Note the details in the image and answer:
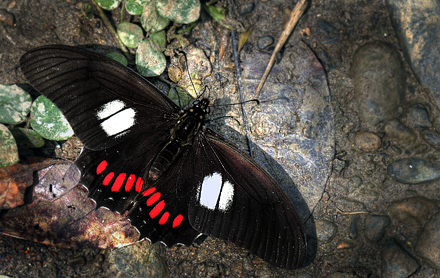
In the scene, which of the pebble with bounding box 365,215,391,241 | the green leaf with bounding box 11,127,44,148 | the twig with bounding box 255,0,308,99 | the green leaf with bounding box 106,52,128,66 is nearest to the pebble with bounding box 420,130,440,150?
the pebble with bounding box 365,215,391,241

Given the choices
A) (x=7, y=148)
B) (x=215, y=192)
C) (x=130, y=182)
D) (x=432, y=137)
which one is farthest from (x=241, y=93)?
(x=7, y=148)

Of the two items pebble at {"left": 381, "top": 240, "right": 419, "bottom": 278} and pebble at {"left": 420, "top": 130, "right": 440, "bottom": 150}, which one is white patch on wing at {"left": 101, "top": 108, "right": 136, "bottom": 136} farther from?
pebble at {"left": 420, "top": 130, "right": 440, "bottom": 150}

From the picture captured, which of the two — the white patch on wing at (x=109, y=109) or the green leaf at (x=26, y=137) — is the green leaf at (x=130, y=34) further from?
the green leaf at (x=26, y=137)

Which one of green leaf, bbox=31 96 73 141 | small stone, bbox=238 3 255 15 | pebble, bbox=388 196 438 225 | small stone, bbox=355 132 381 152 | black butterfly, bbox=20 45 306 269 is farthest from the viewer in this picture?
small stone, bbox=238 3 255 15

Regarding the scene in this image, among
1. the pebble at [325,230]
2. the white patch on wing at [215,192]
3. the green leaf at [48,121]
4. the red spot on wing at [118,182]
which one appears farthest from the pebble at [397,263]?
the green leaf at [48,121]

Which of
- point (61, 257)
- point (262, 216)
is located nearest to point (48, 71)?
point (61, 257)

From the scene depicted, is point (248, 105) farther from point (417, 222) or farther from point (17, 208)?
point (17, 208)
